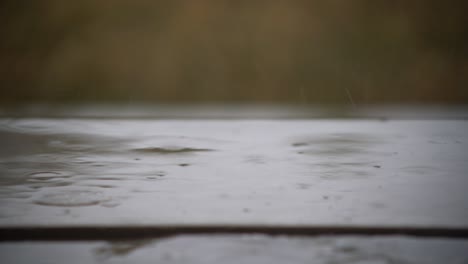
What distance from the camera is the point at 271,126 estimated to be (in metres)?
5.41

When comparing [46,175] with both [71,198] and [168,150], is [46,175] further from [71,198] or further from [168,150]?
[168,150]

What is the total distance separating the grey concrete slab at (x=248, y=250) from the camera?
4.63 ft

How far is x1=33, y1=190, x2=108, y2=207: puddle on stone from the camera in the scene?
200cm

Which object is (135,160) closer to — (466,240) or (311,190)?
(311,190)

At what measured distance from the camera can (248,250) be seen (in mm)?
1481

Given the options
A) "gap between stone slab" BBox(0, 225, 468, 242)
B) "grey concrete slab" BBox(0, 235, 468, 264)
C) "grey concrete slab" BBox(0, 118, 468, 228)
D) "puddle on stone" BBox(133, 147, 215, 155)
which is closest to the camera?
"grey concrete slab" BBox(0, 235, 468, 264)

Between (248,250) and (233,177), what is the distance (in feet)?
3.73

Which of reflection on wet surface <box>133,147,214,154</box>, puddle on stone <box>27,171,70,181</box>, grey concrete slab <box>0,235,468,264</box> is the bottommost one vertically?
grey concrete slab <box>0,235,468,264</box>

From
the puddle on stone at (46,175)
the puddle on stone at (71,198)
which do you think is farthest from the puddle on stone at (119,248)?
the puddle on stone at (46,175)

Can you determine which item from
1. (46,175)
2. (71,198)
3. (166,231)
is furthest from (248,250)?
(46,175)

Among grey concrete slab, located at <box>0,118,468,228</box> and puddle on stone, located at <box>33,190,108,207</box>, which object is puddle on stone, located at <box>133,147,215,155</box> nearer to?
grey concrete slab, located at <box>0,118,468,228</box>

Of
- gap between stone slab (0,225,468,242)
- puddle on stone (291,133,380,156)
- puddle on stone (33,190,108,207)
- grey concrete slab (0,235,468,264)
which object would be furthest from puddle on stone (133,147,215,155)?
grey concrete slab (0,235,468,264)

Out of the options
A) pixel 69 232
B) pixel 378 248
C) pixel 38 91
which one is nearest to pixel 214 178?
pixel 69 232

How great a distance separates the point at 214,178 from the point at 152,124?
314 centimetres
